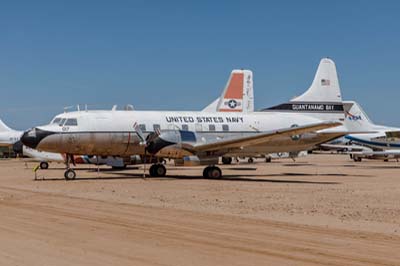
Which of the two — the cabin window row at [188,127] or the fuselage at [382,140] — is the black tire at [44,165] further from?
the fuselage at [382,140]

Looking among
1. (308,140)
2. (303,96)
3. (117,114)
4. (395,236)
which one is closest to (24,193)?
(117,114)

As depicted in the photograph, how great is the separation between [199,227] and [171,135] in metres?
15.3

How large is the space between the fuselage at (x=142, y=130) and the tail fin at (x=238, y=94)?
39.1 ft

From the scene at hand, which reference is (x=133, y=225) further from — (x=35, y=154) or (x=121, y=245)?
(x=35, y=154)

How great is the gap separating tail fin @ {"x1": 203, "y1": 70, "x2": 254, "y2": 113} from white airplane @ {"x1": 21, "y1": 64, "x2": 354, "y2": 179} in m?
12.0

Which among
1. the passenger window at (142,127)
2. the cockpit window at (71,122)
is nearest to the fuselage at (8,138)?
the cockpit window at (71,122)

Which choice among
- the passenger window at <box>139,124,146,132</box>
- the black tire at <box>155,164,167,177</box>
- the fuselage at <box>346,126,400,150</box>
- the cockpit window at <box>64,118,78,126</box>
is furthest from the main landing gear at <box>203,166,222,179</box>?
the fuselage at <box>346,126,400,150</box>

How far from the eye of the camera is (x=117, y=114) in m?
28.2

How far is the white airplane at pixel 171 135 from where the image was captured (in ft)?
86.9

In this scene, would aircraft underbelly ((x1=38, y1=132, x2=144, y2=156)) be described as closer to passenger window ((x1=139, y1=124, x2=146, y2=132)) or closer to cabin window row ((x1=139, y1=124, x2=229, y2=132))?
passenger window ((x1=139, y1=124, x2=146, y2=132))

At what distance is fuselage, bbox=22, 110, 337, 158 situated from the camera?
26609mm

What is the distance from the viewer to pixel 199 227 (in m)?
11.6

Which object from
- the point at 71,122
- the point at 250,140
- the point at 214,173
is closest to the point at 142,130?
the point at 71,122

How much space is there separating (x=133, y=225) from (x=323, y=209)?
18.4 ft
